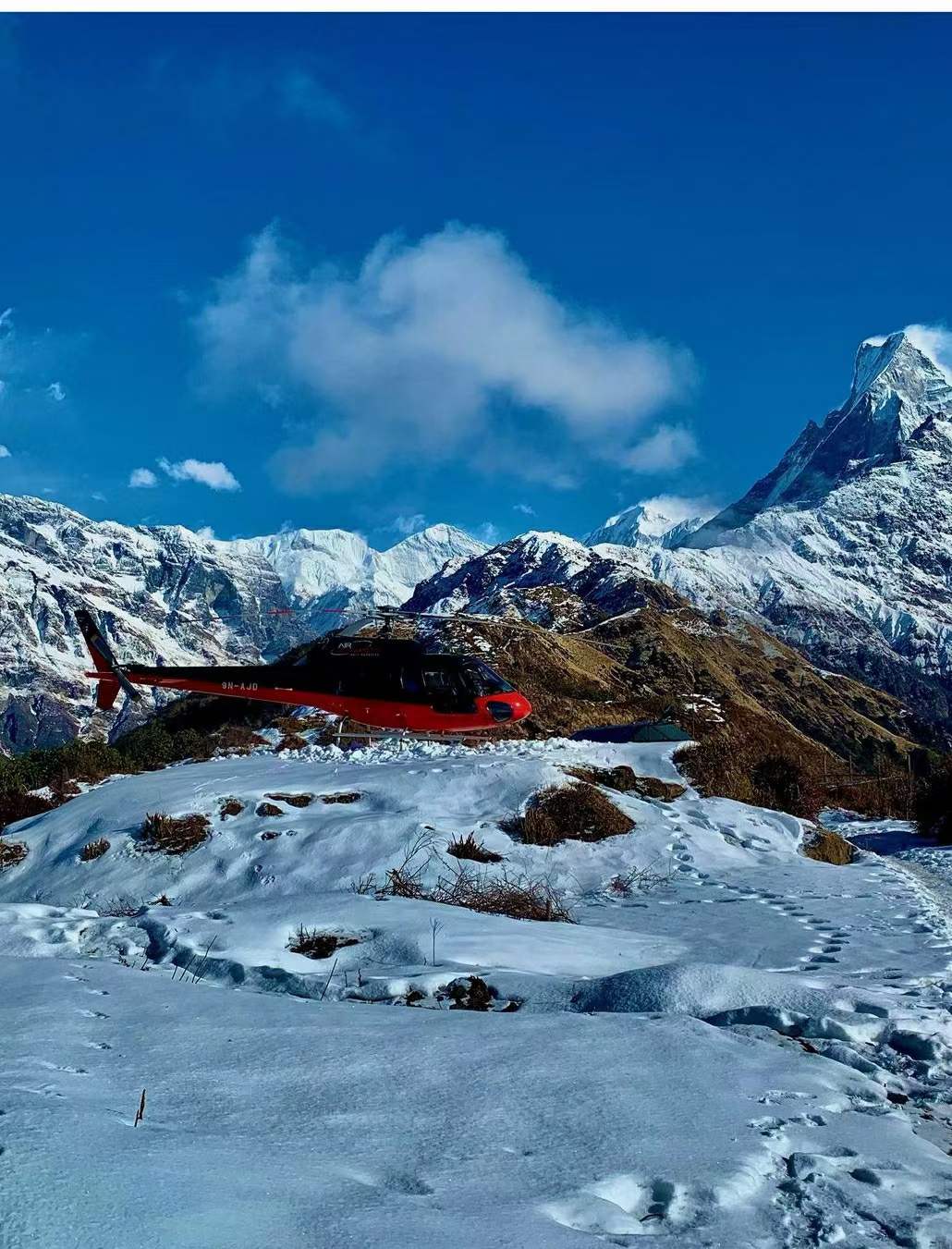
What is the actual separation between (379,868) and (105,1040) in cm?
706

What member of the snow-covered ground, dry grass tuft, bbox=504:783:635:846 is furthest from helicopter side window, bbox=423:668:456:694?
the snow-covered ground

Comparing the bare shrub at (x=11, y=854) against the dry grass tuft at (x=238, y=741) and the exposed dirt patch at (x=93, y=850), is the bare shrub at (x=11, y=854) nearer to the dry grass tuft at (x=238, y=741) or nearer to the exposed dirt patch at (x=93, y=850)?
the exposed dirt patch at (x=93, y=850)

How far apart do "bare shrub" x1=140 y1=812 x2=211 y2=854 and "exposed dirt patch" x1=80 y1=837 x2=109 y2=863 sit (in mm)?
528

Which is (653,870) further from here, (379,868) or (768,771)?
(768,771)

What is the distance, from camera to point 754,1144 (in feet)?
11.5

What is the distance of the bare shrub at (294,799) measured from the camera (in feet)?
44.8

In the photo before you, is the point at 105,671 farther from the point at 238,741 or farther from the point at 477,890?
the point at 477,890

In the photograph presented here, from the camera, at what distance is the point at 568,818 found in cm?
1333

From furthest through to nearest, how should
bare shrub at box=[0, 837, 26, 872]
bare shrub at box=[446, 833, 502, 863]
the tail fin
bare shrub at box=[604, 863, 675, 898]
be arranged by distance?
the tail fin
bare shrub at box=[0, 837, 26, 872]
bare shrub at box=[446, 833, 502, 863]
bare shrub at box=[604, 863, 675, 898]

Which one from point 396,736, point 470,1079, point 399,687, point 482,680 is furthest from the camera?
point 482,680

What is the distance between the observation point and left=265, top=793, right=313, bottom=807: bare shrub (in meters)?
13.7

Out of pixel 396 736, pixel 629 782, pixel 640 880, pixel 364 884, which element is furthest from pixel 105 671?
pixel 640 880

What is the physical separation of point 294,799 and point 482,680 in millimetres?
7103

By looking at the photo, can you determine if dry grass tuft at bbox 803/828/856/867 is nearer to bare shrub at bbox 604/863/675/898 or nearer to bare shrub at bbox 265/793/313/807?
bare shrub at bbox 604/863/675/898
